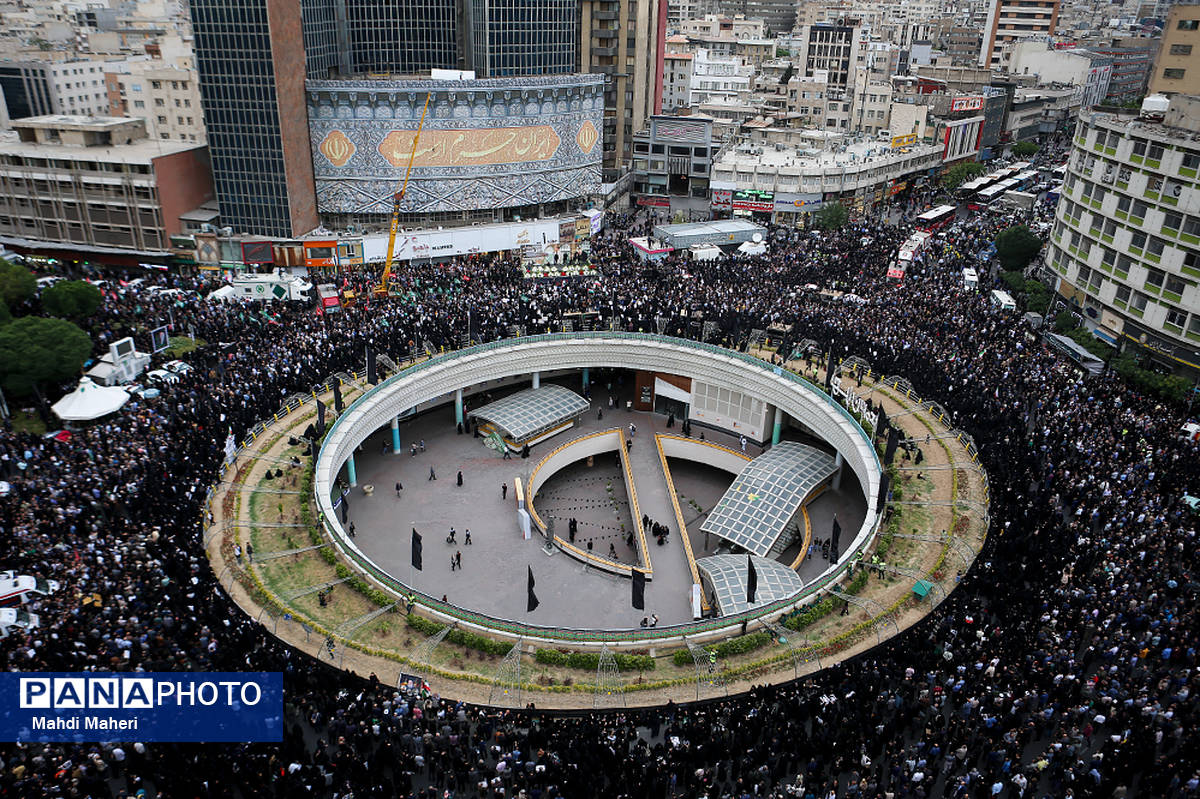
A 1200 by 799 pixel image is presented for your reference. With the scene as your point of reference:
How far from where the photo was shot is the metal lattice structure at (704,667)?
73.8ft


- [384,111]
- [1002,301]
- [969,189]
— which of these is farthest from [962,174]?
[384,111]

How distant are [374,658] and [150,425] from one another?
16.2 metres

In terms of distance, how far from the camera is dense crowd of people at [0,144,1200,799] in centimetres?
1905

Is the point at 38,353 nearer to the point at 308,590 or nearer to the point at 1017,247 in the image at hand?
the point at 308,590

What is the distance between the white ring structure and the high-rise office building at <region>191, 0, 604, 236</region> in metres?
21.4

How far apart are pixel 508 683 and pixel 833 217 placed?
52.7 metres

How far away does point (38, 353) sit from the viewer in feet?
112

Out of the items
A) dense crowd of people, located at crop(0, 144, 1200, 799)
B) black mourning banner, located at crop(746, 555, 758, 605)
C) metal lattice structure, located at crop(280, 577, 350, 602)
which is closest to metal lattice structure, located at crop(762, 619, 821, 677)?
dense crowd of people, located at crop(0, 144, 1200, 799)

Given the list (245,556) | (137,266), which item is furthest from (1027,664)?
(137,266)

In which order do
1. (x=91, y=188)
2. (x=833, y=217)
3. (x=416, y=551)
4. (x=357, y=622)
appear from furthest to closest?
1. (x=833, y=217)
2. (x=91, y=188)
3. (x=416, y=551)
4. (x=357, y=622)

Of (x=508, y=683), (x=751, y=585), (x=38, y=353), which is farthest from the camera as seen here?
(x=38, y=353)

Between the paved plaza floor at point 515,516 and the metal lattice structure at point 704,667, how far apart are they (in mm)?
4345

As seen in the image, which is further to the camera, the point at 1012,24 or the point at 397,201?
the point at 1012,24

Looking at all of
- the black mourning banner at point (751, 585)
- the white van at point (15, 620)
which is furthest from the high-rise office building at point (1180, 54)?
the white van at point (15, 620)
